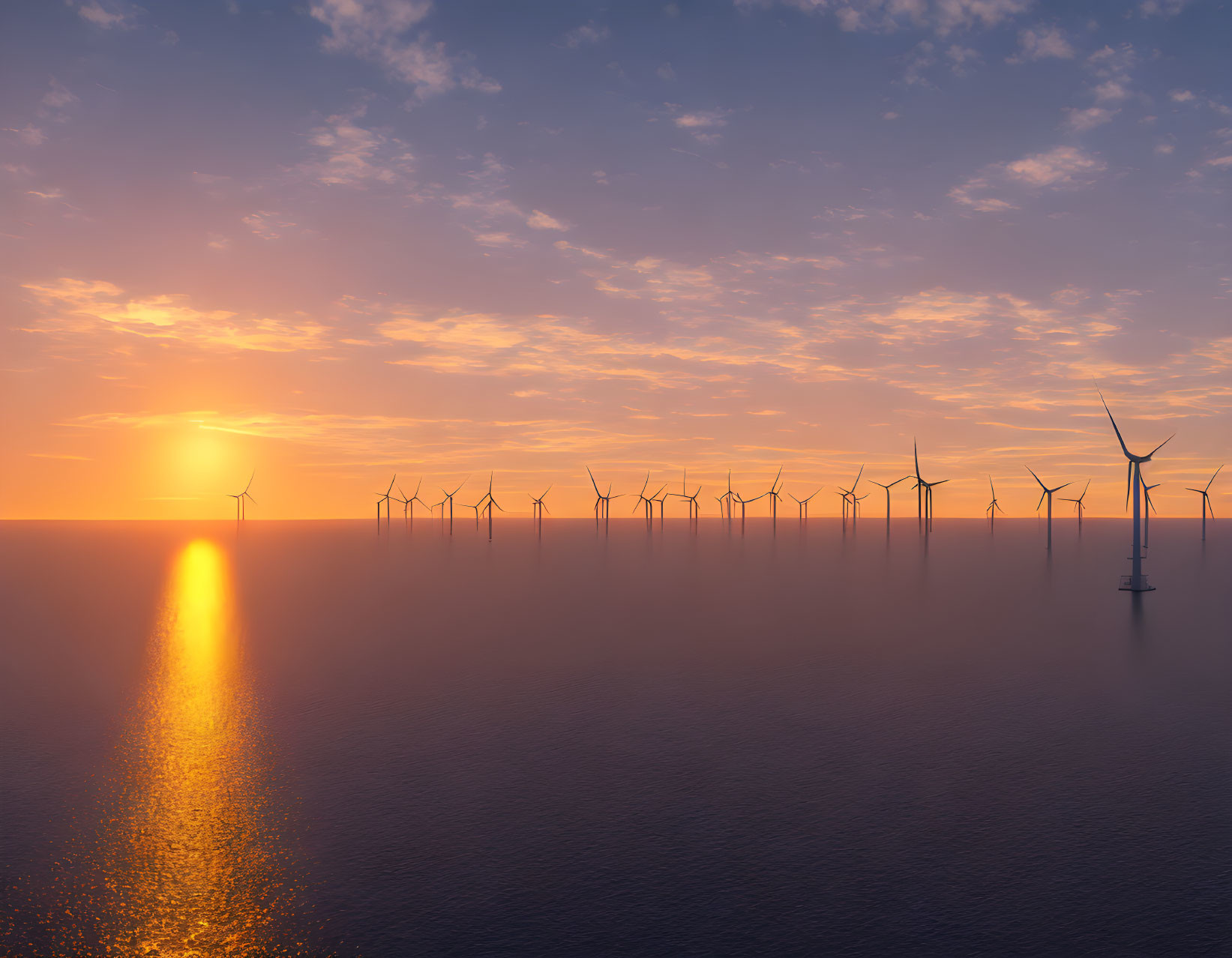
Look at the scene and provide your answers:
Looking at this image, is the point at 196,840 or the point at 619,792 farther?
the point at 619,792

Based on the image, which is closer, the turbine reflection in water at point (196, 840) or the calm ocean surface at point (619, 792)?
the turbine reflection in water at point (196, 840)

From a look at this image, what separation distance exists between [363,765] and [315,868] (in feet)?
30.5

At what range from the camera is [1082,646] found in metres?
60.0

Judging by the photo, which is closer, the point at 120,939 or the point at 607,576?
the point at 120,939

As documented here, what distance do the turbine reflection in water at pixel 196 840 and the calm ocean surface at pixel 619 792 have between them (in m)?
0.12

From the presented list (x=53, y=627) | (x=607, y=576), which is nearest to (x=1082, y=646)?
(x=607, y=576)

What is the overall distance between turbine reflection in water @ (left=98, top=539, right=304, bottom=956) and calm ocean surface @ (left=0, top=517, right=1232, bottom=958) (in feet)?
0.38

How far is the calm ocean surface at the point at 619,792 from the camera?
1983cm

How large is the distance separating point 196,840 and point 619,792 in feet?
41.9

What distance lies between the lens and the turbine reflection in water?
63.7 ft

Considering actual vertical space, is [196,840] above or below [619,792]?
below

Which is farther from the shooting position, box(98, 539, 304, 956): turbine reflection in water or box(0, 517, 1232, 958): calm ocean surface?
box(0, 517, 1232, 958): calm ocean surface

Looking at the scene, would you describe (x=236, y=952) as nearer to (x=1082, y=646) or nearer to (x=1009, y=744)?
(x=1009, y=744)

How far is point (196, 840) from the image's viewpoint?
24.8 metres
